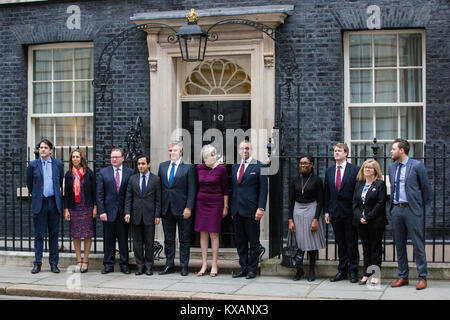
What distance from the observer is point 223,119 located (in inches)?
488

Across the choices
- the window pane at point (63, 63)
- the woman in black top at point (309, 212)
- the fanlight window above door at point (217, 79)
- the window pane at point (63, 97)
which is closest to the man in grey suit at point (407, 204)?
the woman in black top at point (309, 212)

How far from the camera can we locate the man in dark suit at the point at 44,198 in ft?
35.1

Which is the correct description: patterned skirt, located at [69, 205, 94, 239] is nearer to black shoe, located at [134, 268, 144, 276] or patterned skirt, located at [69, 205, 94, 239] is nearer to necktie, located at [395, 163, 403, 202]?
black shoe, located at [134, 268, 144, 276]

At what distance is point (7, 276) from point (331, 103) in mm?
5609

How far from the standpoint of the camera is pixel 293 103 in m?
12.1

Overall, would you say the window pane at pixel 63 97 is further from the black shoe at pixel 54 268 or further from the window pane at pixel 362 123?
the window pane at pixel 362 123

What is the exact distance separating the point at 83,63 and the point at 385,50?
206 inches

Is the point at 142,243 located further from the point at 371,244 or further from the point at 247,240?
the point at 371,244

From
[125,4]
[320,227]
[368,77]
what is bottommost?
[320,227]

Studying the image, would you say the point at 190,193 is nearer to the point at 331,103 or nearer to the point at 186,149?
the point at 186,149

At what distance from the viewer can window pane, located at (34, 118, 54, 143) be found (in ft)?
44.1


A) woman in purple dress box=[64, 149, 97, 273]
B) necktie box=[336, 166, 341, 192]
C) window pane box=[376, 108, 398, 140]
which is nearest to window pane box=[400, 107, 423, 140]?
window pane box=[376, 108, 398, 140]

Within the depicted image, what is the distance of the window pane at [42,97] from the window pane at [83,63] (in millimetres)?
615

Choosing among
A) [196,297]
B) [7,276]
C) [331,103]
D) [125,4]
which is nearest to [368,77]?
[331,103]
